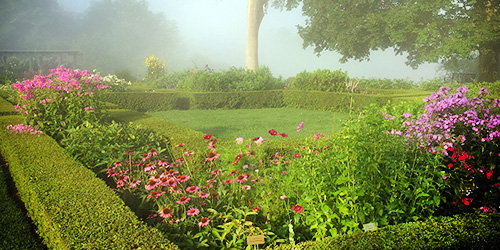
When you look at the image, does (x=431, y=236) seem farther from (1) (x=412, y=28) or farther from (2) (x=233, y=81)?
(1) (x=412, y=28)

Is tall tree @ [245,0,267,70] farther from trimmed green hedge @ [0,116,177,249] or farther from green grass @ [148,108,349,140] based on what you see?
trimmed green hedge @ [0,116,177,249]

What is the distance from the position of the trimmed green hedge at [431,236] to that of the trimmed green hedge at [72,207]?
1083 millimetres

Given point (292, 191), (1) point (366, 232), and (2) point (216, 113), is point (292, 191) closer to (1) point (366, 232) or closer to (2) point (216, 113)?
(1) point (366, 232)

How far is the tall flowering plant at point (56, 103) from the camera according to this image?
26.5ft

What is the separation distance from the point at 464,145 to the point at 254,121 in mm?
8677

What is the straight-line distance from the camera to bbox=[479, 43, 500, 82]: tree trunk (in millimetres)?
19312

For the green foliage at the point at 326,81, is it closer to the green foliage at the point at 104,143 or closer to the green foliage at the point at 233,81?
the green foliage at the point at 233,81

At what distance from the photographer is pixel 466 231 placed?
11.9 ft

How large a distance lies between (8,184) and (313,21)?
68.8 feet

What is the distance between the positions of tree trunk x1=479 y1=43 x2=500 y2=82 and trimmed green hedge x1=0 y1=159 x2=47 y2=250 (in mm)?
19569

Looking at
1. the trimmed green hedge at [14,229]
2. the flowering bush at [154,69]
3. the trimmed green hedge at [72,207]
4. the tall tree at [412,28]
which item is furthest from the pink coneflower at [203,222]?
the flowering bush at [154,69]

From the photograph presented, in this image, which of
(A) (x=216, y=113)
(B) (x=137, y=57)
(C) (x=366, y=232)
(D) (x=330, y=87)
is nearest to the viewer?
(C) (x=366, y=232)

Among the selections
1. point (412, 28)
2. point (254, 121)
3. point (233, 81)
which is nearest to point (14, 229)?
point (254, 121)

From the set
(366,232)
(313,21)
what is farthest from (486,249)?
(313,21)
